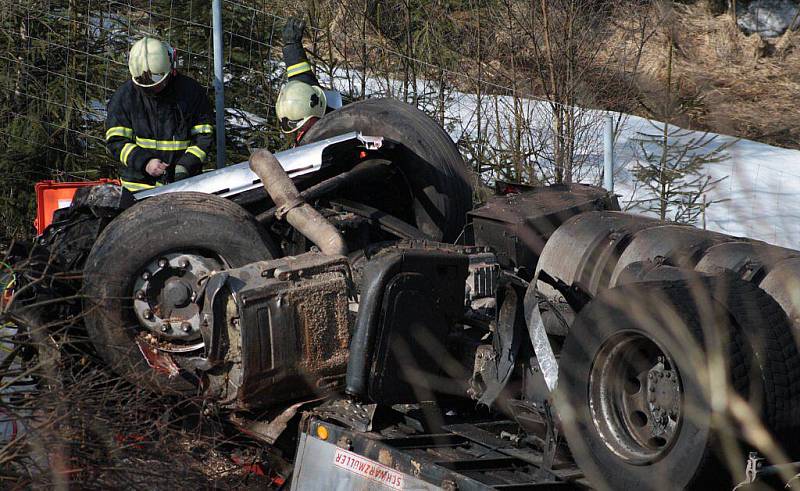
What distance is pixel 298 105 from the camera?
6.76m

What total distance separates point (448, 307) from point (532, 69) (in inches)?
232

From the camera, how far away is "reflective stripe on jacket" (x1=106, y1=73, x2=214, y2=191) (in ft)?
21.7

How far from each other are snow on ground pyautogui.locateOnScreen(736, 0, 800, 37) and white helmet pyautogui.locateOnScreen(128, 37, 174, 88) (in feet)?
39.6

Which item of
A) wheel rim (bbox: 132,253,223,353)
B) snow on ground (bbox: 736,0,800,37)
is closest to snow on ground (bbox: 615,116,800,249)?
wheel rim (bbox: 132,253,223,353)

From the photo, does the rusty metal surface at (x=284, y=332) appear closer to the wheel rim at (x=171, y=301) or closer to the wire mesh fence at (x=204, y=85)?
the wheel rim at (x=171, y=301)

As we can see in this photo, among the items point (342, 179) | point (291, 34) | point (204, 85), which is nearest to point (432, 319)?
point (342, 179)

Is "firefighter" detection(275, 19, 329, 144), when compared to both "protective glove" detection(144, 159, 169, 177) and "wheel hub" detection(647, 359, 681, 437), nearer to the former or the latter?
"protective glove" detection(144, 159, 169, 177)

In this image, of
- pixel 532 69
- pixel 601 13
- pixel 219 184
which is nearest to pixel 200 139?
pixel 219 184

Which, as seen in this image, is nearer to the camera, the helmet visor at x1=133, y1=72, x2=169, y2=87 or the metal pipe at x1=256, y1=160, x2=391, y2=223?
the metal pipe at x1=256, y1=160, x2=391, y2=223

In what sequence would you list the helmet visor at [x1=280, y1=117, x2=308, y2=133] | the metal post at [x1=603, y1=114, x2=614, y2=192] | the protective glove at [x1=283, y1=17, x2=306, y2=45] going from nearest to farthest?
1. the helmet visor at [x1=280, y1=117, x2=308, y2=133]
2. the metal post at [x1=603, y1=114, x2=614, y2=192]
3. the protective glove at [x1=283, y1=17, x2=306, y2=45]

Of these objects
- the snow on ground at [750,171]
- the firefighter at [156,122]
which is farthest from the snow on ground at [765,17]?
the firefighter at [156,122]

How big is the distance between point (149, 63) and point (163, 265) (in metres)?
2.32

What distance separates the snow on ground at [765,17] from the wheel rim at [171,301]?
13587mm

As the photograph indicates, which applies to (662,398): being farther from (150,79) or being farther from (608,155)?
(150,79)
